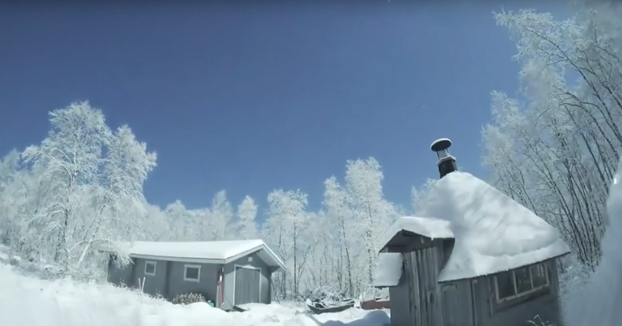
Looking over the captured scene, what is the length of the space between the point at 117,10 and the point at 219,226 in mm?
27492

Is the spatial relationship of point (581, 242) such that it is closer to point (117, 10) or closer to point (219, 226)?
point (117, 10)

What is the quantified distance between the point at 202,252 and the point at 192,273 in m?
1.14

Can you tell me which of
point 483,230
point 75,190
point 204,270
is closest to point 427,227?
point 483,230

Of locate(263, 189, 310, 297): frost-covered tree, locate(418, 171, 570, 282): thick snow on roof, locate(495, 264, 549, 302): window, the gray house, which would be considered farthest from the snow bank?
locate(263, 189, 310, 297): frost-covered tree

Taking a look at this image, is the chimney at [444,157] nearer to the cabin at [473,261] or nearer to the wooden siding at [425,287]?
the cabin at [473,261]

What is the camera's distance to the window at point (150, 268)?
1641cm

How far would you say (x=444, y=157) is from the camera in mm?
10211

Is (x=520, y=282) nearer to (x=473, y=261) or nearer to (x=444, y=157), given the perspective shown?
(x=473, y=261)

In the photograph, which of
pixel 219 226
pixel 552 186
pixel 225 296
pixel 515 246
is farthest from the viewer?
pixel 219 226

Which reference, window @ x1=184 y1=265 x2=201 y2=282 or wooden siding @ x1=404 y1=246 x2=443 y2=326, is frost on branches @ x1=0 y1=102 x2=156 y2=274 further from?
wooden siding @ x1=404 y1=246 x2=443 y2=326

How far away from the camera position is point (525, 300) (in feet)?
24.0

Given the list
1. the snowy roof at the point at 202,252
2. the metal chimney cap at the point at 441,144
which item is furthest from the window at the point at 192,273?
the metal chimney cap at the point at 441,144

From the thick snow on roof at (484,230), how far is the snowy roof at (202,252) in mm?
9042

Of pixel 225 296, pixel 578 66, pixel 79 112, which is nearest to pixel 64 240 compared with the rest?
pixel 79 112
